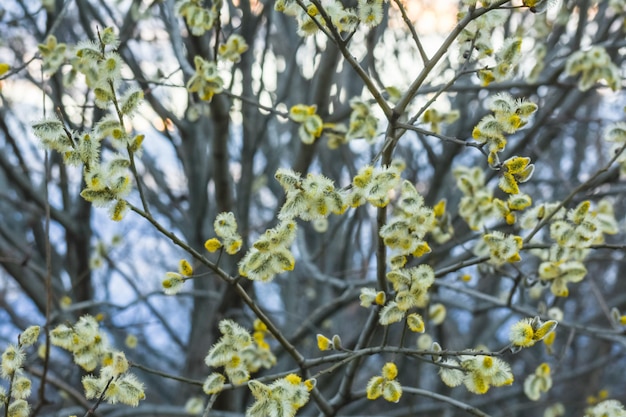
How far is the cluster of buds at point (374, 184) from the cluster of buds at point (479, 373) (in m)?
0.43

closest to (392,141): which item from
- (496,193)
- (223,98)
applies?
(223,98)

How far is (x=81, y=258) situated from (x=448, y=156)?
7.21ft

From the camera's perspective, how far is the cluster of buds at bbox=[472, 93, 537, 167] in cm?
151

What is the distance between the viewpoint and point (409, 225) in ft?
5.28

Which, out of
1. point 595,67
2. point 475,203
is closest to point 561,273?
point 475,203

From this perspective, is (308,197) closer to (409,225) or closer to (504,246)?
(409,225)

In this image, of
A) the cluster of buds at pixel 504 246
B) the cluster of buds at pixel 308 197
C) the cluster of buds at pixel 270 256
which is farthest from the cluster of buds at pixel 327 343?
the cluster of buds at pixel 504 246

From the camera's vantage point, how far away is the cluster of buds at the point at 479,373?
1.49 metres

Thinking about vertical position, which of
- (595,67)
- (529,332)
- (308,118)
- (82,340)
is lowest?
(82,340)

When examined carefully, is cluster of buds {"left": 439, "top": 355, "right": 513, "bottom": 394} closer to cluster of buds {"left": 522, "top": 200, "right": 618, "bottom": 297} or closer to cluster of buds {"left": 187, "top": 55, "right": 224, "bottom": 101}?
cluster of buds {"left": 522, "top": 200, "right": 618, "bottom": 297}

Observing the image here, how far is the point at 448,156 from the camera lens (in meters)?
3.61

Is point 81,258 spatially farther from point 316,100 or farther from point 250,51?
point 316,100

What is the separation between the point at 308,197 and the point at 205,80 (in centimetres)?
71

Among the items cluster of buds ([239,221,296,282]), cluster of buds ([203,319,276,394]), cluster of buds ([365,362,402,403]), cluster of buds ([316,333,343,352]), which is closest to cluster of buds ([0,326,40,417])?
cluster of buds ([203,319,276,394])
